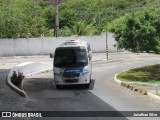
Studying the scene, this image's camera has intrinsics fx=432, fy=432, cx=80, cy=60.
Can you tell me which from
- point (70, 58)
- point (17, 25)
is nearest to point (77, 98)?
point (70, 58)

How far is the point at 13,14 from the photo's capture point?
57969 millimetres

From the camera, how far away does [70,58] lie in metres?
25.0

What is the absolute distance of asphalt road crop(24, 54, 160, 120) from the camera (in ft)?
58.8

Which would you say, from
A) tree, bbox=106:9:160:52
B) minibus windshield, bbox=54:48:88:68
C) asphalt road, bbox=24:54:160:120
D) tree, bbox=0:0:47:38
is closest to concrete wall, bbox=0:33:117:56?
tree, bbox=0:0:47:38

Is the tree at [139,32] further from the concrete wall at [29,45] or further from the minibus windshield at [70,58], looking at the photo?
the concrete wall at [29,45]

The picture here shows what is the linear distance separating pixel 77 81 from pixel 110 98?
4.39 meters

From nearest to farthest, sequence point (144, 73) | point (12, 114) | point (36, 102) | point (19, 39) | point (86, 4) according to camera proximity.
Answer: point (12, 114) < point (36, 102) < point (144, 73) < point (19, 39) < point (86, 4)

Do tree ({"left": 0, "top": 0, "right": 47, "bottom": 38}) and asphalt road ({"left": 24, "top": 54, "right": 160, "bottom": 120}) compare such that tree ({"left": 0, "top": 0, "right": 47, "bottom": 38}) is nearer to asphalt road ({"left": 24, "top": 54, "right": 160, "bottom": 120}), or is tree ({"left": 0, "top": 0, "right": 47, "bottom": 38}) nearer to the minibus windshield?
asphalt road ({"left": 24, "top": 54, "right": 160, "bottom": 120})

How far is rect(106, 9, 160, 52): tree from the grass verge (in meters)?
1.99

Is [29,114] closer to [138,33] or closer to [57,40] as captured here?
[138,33]

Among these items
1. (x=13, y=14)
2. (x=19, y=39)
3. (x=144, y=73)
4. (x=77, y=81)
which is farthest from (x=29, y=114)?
(x=13, y=14)

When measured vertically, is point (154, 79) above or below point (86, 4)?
below

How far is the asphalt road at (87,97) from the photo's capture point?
17.9 m

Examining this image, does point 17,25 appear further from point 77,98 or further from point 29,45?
point 77,98
